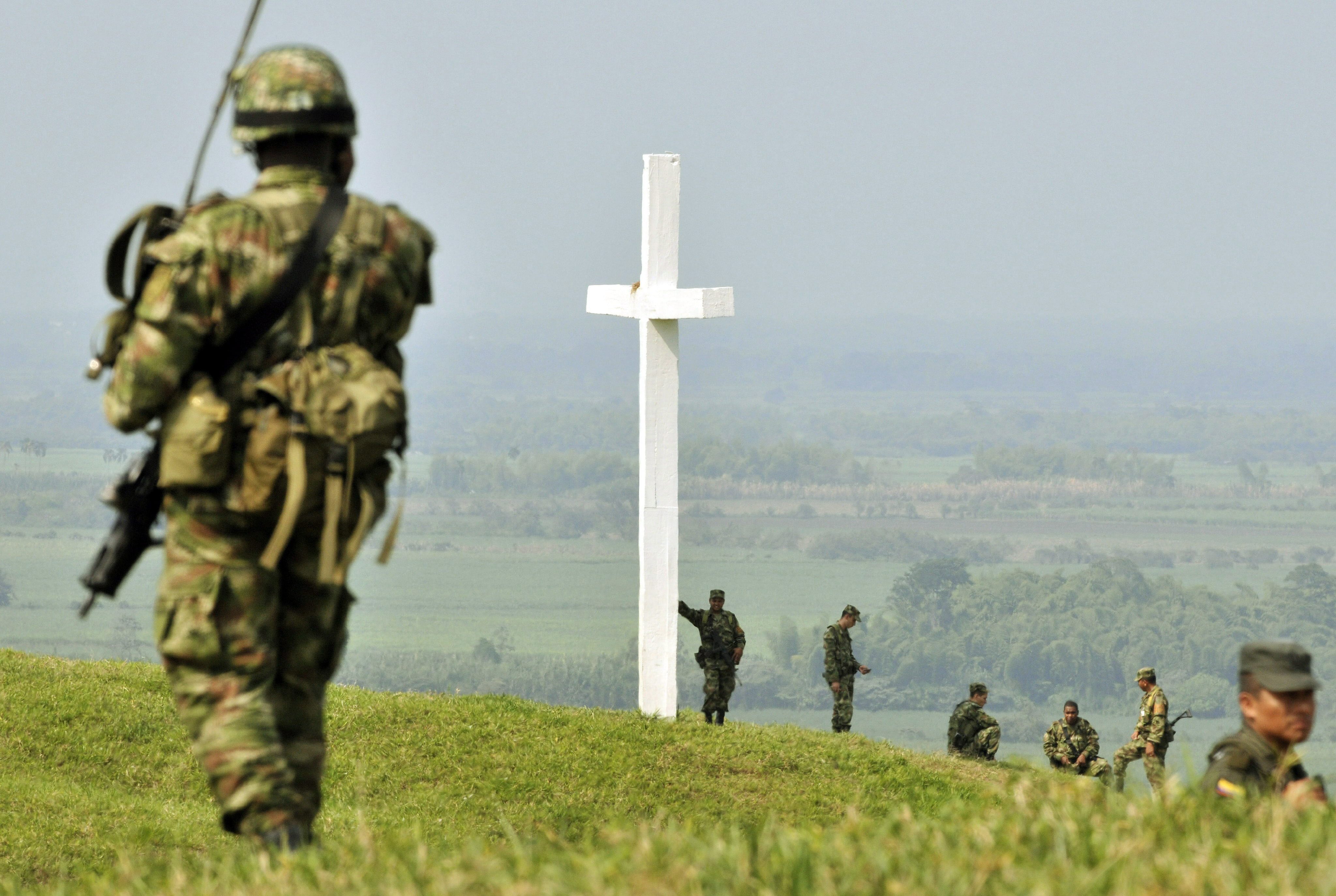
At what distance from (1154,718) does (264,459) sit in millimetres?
12890

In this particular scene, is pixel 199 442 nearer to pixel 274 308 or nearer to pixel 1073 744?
pixel 274 308

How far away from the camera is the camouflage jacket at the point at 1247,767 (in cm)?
457

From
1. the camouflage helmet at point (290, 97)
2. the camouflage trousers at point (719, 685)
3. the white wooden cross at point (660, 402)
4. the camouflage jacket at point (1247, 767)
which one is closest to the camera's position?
the camouflage jacket at point (1247, 767)

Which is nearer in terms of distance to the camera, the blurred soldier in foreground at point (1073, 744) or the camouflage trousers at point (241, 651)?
the camouflage trousers at point (241, 651)

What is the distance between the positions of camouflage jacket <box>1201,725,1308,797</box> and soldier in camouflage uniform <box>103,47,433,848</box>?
8.84ft

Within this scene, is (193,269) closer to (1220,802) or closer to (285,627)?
(285,627)

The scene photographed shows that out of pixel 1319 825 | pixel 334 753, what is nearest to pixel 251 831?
pixel 1319 825

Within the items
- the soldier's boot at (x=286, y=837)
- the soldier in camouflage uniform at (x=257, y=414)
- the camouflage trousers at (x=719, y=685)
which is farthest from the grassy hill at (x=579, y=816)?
the camouflage trousers at (x=719, y=685)

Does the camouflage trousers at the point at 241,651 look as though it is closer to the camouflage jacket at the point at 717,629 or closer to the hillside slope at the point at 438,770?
the hillside slope at the point at 438,770

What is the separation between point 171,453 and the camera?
470 centimetres

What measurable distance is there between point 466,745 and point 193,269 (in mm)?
6885

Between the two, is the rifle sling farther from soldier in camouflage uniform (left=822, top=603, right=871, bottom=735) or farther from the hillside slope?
soldier in camouflage uniform (left=822, top=603, right=871, bottom=735)

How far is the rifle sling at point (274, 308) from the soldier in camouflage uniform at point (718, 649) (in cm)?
923

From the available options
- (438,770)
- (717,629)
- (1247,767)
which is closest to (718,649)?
(717,629)
